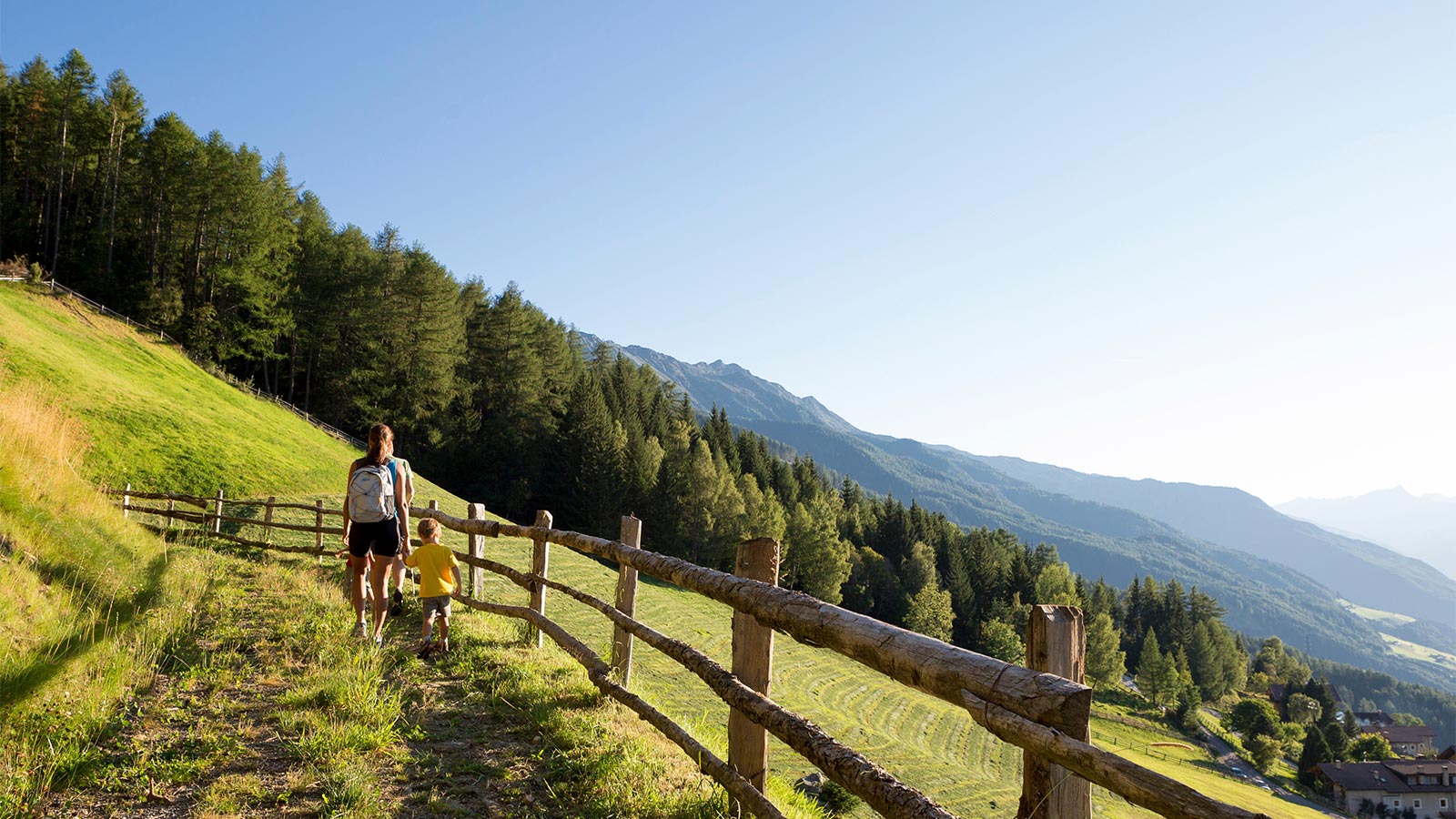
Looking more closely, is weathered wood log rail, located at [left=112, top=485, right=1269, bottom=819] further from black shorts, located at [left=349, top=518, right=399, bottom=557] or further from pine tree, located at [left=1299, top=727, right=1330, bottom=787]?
pine tree, located at [left=1299, top=727, right=1330, bottom=787]

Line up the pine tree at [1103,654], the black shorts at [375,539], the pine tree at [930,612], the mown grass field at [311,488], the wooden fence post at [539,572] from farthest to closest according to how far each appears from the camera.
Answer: the pine tree at [1103,654], the pine tree at [930,612], the mown grass field at [311,488], the wooden fence post at [539,572], the black shorts at [375,539]

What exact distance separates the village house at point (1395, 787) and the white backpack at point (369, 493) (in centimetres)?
9495

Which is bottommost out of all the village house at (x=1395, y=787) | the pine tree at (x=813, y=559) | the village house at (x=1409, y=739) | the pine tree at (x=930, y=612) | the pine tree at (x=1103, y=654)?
the village house at (x=1409, y=739)

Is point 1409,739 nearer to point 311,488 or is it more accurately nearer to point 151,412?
point 311,488

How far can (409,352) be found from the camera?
1988 inches

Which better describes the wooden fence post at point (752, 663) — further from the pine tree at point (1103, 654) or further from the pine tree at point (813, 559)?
the pine tree at point (1103, 654)

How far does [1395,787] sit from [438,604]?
100 meters

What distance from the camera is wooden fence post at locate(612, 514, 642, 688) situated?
20.6ft

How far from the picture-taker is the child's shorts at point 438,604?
22.9ft

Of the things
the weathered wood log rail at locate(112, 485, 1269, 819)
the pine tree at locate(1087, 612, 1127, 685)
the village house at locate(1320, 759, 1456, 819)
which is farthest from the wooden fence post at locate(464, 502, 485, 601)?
the village house at locate(1320, 759, 1456, 819)

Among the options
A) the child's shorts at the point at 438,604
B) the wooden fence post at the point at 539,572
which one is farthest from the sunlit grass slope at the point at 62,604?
the wooden fence post at the point at 539,572

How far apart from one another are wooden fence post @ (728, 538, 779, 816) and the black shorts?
4.28 meters

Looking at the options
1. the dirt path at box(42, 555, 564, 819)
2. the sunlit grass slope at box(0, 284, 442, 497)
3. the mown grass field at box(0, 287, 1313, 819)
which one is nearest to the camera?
the dirt path at box(42, 555, 564, 819)

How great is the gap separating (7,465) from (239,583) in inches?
109
